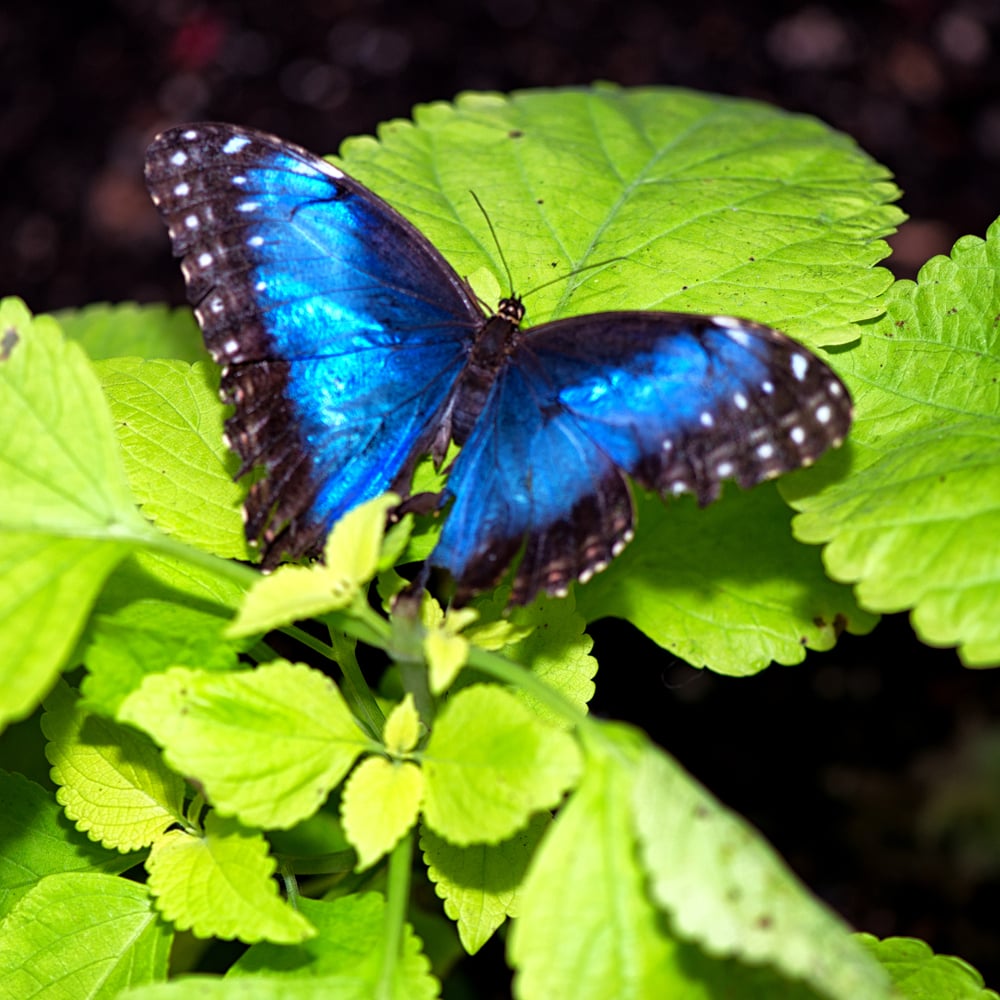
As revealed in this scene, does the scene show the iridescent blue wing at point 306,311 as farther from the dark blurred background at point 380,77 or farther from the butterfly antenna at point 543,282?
the dark blurred background at point 380,77

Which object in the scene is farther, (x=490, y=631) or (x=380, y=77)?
(x=380, y=77)

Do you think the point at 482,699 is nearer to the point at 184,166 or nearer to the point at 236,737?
the point at 236,737

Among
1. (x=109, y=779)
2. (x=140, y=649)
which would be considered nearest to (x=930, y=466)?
(x=140, y=649)

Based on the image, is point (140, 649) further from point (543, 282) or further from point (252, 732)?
point (543, 282)

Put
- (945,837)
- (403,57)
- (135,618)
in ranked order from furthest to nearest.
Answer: (403,57)
(945,837)
(135,618)

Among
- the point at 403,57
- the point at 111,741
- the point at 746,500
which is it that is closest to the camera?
the point at 111,741

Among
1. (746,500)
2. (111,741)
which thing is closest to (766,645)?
(746,500)

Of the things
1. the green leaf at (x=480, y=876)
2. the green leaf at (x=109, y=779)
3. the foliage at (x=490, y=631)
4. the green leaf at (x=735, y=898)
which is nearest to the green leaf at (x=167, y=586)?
the foliage at (x=490, y=631)

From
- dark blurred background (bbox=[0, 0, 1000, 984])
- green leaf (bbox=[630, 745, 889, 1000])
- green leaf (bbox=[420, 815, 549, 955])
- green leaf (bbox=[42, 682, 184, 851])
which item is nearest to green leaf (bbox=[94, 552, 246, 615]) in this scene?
green leaf (bbox=[42, 682, 184, 851])
